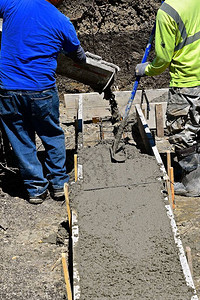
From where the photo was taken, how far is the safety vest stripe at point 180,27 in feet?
12.7

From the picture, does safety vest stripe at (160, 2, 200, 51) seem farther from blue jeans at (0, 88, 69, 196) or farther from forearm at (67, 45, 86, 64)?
blue jeans at (0, 88, 69, 196)

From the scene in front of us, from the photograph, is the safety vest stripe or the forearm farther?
the forearm

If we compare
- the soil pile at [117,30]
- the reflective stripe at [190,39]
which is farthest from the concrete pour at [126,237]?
the soil pile at [117,30]

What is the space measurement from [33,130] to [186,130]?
1639mm

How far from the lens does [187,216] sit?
13.5ft

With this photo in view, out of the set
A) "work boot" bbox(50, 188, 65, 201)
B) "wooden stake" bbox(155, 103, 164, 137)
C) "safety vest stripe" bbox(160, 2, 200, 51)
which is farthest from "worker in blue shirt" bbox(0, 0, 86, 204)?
"wooden stake" bbox(155, 103, 164, 137)

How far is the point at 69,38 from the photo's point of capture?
4.05m

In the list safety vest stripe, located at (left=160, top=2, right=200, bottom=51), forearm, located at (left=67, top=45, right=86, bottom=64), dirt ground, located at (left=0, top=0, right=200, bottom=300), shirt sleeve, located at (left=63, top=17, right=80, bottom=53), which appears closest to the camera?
dirt ground, located at (left=0, top=0, right=200, bottom=300)

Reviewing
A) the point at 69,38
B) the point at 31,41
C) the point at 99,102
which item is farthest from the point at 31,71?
the point at 99,102

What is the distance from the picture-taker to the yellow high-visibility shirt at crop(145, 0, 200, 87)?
3.90 m

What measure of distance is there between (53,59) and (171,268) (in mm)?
2363

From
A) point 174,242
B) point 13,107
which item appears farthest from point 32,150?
point 174,242

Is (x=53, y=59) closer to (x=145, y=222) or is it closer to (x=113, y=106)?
(x=113, y=106)

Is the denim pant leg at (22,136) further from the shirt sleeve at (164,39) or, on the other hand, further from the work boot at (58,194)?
the shirt sleeve at (164,39)
